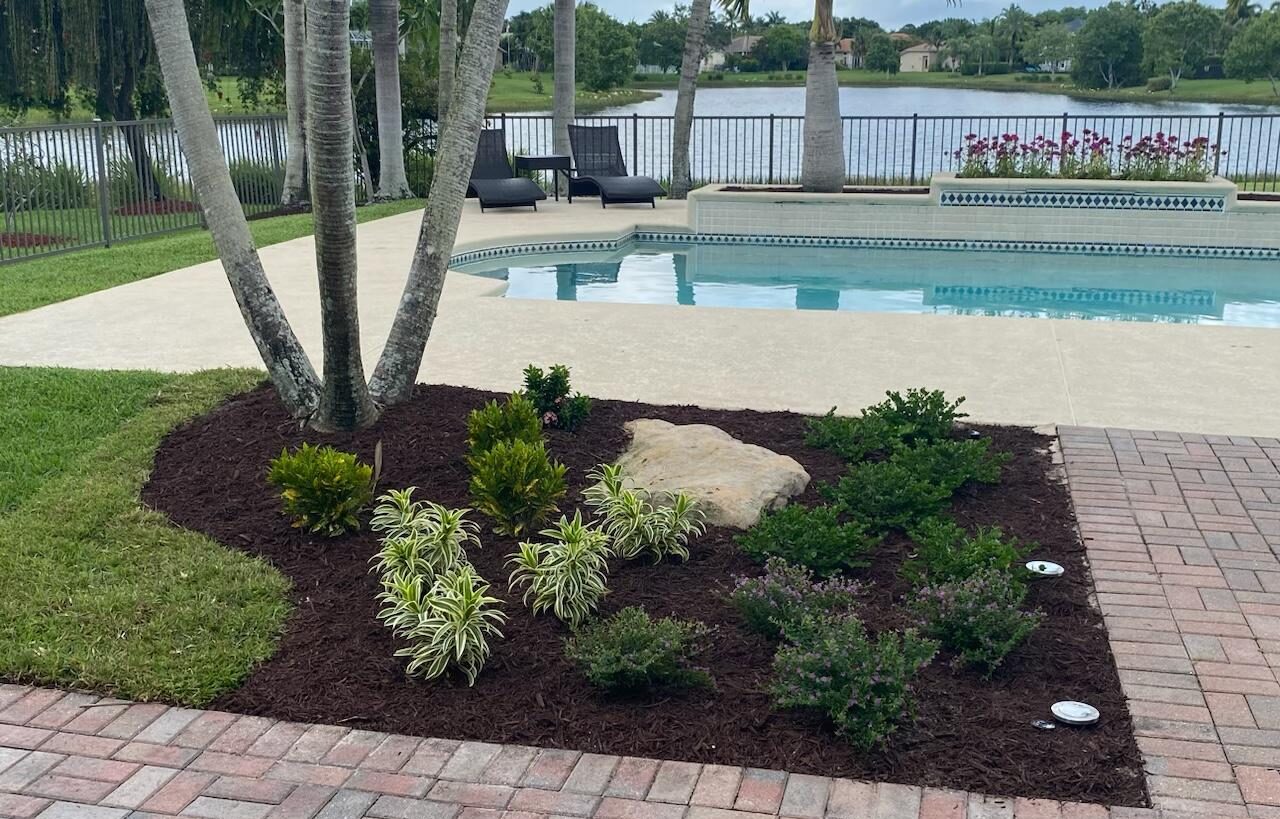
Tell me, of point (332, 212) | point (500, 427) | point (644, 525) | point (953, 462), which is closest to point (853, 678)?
point (644, 525)

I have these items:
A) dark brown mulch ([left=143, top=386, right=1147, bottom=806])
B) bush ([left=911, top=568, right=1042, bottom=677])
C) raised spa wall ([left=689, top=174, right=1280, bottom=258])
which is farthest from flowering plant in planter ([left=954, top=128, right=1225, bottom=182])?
bush ([left=911, top=568, right=1042, bottom=677])

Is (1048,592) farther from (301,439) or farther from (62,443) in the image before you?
(62,443)

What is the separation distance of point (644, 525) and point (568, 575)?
1.71ft

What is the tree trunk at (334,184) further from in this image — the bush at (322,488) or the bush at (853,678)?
the bush at (853,678)

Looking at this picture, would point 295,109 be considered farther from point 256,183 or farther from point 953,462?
point 953,462

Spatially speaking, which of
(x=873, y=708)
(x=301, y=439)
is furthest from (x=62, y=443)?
(x=873, y=708)

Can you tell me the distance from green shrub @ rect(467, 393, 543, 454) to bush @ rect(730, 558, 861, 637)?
4.77 feet

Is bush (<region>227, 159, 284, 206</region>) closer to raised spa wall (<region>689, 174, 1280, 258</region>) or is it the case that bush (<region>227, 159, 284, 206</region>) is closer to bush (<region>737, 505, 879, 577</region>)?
raised spa wall (<region>689, 174, 1280, 258</region>)

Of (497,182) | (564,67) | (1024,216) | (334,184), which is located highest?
(564,67)

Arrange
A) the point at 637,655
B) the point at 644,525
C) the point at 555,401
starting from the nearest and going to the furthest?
1. the point at 637,655
2. the point at 644,525
3. the point at 555,401

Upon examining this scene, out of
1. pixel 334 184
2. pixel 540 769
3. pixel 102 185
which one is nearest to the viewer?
pixel 540 769

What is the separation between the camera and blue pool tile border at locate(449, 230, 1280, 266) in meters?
12.9

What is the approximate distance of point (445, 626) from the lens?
3.44 m

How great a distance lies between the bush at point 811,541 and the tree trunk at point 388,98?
1280cm
